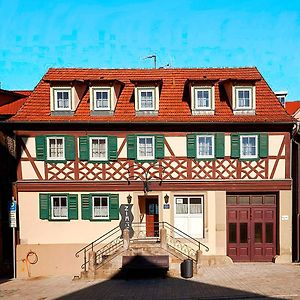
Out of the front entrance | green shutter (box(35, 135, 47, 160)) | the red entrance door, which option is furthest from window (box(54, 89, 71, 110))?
the front entrance

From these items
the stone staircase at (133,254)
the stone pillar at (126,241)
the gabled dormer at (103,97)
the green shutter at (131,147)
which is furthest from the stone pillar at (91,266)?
the gabled dormer at (103,97)

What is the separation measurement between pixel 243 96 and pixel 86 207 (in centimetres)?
993

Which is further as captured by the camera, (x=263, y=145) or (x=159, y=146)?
(x=159, y=146)

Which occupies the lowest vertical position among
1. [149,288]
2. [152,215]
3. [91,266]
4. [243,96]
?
[149,288]

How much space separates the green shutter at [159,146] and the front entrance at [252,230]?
14.5 feet

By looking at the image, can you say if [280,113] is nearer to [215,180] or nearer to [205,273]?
[215,180]

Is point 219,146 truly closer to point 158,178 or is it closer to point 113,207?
point 158,178

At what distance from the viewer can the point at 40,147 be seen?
2119 centimetres

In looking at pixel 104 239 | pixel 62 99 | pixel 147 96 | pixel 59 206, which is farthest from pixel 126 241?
pixel 62 99

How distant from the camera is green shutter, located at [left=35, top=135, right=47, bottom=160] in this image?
2119 cm

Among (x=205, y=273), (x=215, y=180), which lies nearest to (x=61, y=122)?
(x=215, y=180)

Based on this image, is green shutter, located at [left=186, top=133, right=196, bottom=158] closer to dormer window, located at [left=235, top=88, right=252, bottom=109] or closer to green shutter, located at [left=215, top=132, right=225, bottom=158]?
green shutter, located at [left=215, top=132, right=225, bottom=158]

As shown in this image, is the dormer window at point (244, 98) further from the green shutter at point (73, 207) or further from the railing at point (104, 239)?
the green shutter at point (73, 207)

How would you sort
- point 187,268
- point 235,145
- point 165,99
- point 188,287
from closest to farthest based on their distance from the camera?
point 188,287 < point 187,268 < point 235,145 < point 165,99
